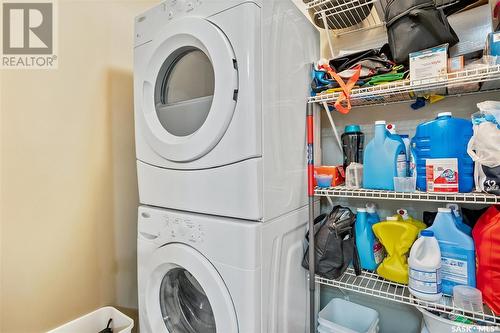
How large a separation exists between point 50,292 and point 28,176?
62cm

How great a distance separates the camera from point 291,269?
1.19 m

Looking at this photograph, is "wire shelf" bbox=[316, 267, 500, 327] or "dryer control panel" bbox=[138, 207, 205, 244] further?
"dryer control panel" bbox=[138, 207, 205, 244]

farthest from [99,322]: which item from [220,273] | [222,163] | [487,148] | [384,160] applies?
[487,148]

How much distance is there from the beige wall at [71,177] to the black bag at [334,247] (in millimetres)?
1226

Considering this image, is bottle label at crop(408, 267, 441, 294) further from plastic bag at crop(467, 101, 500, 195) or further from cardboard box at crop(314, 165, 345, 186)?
cardboard box at crop(314, 165, 345, 186)

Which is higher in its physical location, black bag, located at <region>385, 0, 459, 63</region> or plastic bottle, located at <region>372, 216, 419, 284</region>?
black bag, located at <region>385, 0, 459, 63</region>

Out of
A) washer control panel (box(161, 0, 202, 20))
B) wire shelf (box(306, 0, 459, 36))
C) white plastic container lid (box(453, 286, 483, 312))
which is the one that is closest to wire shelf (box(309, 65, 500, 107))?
wire shelf (box(306, 0, 459, 36))

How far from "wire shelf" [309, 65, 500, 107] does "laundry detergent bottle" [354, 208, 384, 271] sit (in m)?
0.59

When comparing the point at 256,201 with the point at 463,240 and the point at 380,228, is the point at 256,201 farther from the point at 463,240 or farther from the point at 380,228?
the point at 463,240

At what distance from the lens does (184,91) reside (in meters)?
1.29

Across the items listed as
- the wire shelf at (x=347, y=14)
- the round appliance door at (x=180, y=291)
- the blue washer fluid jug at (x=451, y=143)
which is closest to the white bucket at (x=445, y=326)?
the blue washer fluid jug at (x=451, y=143)

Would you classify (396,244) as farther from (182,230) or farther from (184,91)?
(184,91)

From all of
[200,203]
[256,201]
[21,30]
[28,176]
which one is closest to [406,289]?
[256,201]

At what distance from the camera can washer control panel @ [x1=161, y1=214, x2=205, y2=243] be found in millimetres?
1098
